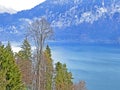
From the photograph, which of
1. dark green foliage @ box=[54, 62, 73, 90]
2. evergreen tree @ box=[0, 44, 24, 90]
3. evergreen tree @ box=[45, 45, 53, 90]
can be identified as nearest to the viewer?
evergreen tree @ box=[0, 44, 24, 90]

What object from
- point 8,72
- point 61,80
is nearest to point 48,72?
point 61,80

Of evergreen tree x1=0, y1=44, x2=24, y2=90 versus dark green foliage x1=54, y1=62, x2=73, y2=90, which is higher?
evergreen tree x1=0, y1=44, x2=24, y2=90

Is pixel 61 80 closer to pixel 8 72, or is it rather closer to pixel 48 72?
pixel 48 72

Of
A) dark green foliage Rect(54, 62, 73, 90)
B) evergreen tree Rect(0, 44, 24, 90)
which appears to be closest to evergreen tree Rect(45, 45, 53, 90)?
dark green foliage Rect(54, 62, 73, 90)

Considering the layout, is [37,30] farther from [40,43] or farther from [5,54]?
[5,54]

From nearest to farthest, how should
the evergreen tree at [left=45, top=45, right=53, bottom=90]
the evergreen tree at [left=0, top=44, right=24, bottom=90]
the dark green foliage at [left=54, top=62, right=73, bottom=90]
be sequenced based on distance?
the evergreen tree at [left=0, top=44, right=24, bottom=90] → the evergreen tree at [left=45, top=45, right=53, bottom=90] → the dark green foliage at [left=54, top=62, right=73, bottom=90]

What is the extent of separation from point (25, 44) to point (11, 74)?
66.6 ft

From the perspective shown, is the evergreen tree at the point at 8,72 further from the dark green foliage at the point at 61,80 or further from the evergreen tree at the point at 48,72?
the dark green foliage at the point at 61,80

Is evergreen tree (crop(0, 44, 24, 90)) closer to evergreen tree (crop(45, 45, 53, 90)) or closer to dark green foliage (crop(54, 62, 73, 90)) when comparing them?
evergreen tree (crop(45, 45, 53, 90))

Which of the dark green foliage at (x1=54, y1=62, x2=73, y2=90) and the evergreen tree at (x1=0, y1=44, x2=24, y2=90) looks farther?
the dark green foliage at (x1=54, y1=62, x2=73, y2=90)

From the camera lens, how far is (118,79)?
421ft

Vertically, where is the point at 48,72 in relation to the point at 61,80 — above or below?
above

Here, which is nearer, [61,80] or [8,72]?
[8,72]

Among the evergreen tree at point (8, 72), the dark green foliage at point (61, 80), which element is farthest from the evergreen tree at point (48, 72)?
the evergreen tree at point (8, 72)
